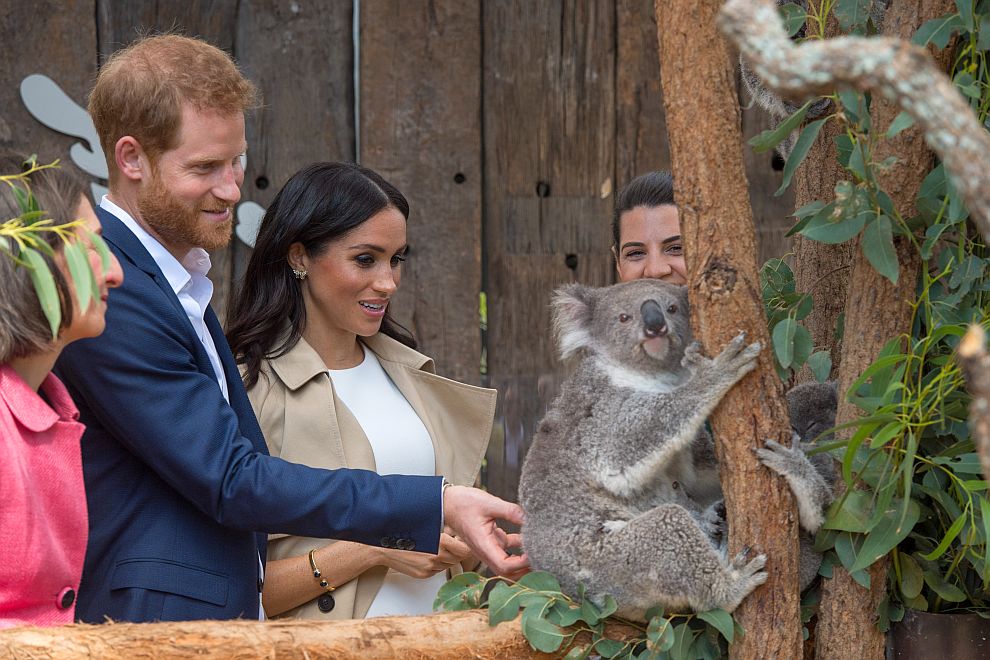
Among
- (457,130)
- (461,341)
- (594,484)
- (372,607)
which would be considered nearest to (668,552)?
(594,484)

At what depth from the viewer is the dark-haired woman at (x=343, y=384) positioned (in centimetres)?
267

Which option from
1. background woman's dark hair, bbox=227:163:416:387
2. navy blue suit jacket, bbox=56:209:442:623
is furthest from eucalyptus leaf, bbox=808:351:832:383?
background woman's dark hair, bbox=227:163:416:387

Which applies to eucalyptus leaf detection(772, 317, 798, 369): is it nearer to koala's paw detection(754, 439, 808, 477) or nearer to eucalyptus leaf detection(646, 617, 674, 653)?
koala's paw detection(754, 439, 808, 477)

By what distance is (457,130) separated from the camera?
399 centimetres

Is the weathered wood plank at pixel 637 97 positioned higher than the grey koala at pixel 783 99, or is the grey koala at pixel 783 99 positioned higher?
the weathered wood plank at pixel 637 97

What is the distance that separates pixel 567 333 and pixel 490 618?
81 centimetres

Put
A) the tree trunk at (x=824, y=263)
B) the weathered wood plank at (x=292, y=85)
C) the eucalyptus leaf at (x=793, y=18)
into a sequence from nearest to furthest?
the eucalyptus leaf at (x=793, y=18)
the tree trunk at (x=824, y=263)
the weathered wood plank at (x=292, y=85)

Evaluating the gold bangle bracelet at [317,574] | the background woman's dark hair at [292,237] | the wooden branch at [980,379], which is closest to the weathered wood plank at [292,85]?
the background woman's dark hair at [292,237]

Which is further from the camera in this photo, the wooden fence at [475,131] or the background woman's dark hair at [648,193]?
the wooden fence at [475,131]

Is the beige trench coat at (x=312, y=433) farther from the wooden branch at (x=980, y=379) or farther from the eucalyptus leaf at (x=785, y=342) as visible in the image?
the wooden branch at (x=980, y=379)

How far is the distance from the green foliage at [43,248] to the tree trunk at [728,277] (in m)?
1.02

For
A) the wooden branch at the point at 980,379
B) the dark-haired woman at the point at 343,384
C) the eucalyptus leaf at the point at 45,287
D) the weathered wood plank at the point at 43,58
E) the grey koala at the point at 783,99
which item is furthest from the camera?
the weathered wood plank at the point at 43,58

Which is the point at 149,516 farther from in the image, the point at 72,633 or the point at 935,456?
the point at 935,456

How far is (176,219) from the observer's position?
7.43 feet
